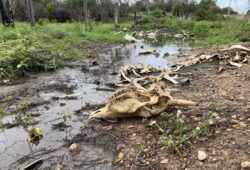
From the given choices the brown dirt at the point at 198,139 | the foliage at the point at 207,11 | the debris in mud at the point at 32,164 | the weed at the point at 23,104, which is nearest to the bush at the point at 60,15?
the foliage at the point at 207,11

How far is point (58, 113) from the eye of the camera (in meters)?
5.02

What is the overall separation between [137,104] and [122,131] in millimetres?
394

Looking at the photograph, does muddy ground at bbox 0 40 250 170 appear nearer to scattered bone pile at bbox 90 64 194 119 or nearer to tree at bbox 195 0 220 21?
scattered bone pile at bbox 90 64 194 119

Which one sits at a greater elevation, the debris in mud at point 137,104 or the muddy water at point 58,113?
the debris in mud at point 137,104

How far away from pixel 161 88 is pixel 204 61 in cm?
371

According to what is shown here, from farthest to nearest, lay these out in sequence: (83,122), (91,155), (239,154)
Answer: (83,122) < (91,155) < (239,154)

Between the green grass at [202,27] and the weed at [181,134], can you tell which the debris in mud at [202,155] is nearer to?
the weed at [181,134]

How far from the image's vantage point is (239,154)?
3127mm

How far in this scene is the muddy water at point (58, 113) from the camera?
3.63m

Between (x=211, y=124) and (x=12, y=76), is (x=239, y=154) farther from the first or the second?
(x=12, y=76)

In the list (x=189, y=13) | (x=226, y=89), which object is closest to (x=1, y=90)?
(x=226, y=89)

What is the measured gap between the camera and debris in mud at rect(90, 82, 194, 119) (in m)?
4.22

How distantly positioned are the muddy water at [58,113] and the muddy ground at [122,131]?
0.01 metres

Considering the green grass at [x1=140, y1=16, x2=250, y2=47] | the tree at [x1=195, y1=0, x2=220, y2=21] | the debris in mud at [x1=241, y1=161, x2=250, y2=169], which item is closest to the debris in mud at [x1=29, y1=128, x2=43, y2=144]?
the debris in mud at [x1=241, y1=161, x2=250, y2=169]
